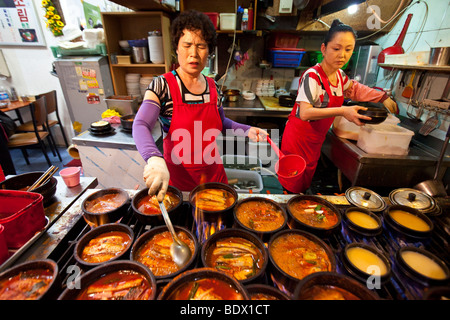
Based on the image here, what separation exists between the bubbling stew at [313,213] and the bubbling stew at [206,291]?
2.14 feet

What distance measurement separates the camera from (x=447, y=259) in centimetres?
119

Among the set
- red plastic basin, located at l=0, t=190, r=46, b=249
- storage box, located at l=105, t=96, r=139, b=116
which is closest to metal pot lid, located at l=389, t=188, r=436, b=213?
red plastic basin, located at l=0, t=190, r=46, b=249

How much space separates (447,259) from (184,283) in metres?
1.38

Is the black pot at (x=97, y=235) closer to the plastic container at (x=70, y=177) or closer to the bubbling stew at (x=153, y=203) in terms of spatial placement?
the bubbling stew at (x=153, y=203)

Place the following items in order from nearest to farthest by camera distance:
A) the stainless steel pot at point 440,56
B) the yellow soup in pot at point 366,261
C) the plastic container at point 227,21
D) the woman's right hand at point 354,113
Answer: the yellow soup in pot at point 366,261
the woman's right hand at point 354,113
the stainless steel pot at point 440,56
the plastic container at point 227,21

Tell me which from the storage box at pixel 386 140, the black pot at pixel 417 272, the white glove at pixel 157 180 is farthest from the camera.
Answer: the storage box at pixel 386 140

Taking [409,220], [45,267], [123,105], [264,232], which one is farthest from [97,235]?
[123,105]

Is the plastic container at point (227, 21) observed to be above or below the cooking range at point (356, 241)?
above

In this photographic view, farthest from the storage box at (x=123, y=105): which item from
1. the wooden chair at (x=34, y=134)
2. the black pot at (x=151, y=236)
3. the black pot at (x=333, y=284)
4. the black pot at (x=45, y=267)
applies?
the black pot at (x=333, y=284)

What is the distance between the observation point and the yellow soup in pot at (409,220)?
1.33m

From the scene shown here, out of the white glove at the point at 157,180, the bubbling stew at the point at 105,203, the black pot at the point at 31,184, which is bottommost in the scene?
the bubbling stew at the point at 105,203

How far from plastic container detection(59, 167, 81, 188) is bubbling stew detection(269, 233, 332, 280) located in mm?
1464

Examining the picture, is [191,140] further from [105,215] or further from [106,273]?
[106,273]

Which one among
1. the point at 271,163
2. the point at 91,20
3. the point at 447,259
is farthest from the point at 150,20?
the point at 447,259
